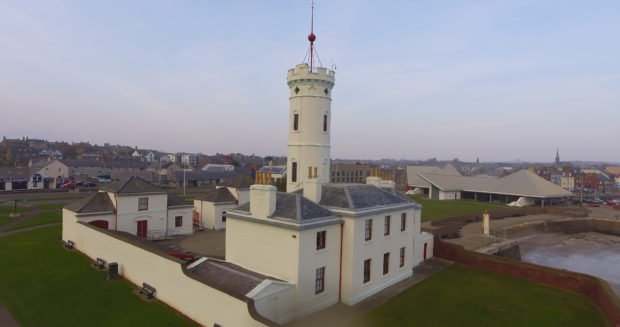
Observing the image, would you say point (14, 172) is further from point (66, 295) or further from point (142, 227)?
point (66, 295)

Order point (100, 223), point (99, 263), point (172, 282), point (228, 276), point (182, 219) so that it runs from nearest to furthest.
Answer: point (228, 276), point (172, 282), point (99, 263), point (100, 223), point (182, 219)

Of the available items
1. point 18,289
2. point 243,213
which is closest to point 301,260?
point 243,213

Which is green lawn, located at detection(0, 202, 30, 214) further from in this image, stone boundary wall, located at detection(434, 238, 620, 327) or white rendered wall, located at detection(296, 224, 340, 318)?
stone boundary wall, located at detection(434, 238, 620, 327)

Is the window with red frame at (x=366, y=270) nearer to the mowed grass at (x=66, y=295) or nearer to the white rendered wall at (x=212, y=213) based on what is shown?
the mowed grass at (x=66, y=295)

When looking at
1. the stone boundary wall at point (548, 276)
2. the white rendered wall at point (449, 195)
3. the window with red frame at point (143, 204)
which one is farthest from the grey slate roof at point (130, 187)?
the white rendered wall at point (449, 195)

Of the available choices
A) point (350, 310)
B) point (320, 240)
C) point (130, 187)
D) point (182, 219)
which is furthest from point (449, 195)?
point (130, 187)
